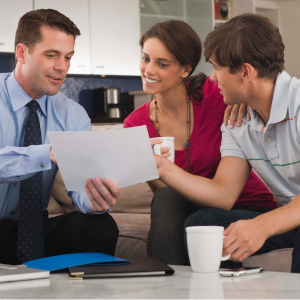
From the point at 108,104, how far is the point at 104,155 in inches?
155

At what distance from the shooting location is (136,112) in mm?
A: 1938

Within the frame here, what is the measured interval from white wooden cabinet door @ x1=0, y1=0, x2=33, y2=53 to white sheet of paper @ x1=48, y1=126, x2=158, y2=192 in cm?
351

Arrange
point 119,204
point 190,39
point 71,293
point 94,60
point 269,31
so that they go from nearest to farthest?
point 71,293, point 269,31, point 190,39, point 119,204, point 94,60

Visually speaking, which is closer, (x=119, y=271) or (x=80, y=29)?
(x=119, y=271)

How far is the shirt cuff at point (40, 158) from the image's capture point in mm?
1411

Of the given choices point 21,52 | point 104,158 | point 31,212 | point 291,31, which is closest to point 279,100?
point 104,158

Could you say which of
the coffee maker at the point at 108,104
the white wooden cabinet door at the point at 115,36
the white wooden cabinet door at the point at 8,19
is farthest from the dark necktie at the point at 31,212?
the white wooden cabinet door at the point at 115,36

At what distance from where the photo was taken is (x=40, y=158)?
1.42 metres

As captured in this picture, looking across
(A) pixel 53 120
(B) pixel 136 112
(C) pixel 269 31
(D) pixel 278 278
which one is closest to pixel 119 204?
(B) pixel 136 112

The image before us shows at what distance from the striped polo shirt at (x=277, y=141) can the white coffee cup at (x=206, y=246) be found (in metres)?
0.57

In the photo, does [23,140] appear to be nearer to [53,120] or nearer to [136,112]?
[53,120]

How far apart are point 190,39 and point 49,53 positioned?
58 cm

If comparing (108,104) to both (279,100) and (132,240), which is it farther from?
(279,100)

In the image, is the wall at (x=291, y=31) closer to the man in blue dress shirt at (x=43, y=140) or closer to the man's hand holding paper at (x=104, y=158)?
the man in blue dress shirt at (x=43, y=140)
